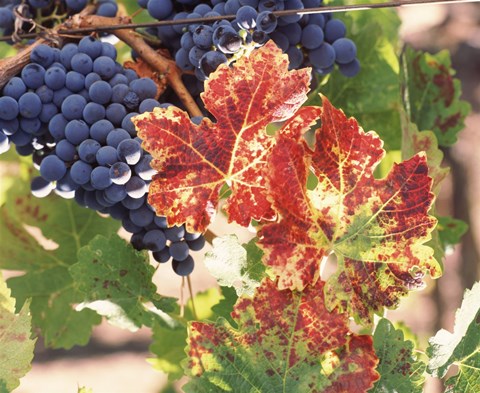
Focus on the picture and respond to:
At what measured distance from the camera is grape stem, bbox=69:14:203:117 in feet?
2.15

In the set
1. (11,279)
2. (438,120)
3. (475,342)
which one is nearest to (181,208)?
(475,342)

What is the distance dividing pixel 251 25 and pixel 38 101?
7.9 inches

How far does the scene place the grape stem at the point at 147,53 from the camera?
66 centimetres

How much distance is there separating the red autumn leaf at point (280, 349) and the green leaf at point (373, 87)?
0.37m

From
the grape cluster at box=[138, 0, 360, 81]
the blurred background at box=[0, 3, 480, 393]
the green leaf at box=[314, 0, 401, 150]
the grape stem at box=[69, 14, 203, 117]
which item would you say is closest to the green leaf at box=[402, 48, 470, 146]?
the green leaf at box=[314, 0, 401, 150]

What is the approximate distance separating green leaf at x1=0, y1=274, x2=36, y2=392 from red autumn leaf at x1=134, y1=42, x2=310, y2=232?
0.14 metres

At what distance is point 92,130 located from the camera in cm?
62

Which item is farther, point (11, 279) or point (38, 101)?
point (11, 279)

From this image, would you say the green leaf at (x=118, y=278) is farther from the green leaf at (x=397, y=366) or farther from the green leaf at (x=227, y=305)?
the green leaf at (x=397, y=366)

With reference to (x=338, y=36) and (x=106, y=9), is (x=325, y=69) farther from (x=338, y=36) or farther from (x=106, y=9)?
(x=106, y=9)

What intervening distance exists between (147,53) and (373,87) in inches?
11.7

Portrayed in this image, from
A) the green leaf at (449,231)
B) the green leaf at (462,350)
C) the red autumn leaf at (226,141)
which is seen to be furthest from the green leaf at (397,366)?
the green leaf at (449,231)

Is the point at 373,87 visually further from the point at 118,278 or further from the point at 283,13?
the point at 118,278

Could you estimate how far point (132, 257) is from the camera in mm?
663
